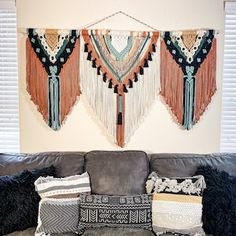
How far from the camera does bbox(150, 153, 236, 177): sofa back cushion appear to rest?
2.62 m

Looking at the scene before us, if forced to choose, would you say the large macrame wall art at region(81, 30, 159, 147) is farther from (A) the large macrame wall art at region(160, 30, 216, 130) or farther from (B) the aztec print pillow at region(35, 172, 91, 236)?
(B) the aztec print pillow at region(35, 172, 91, 236)

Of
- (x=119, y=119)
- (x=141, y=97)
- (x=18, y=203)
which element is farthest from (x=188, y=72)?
(x=18, y=203)

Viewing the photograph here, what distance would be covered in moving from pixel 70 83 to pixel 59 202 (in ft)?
3.50

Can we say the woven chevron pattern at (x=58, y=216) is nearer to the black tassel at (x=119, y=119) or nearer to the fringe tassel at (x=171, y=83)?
the black tassel at (x=119, y=119)

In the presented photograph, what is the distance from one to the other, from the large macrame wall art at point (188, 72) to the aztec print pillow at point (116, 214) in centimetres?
94

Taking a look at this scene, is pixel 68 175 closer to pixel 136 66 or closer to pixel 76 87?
pixel 76 87

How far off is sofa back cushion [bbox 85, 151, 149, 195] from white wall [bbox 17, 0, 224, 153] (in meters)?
0.38

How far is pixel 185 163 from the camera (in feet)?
8.76

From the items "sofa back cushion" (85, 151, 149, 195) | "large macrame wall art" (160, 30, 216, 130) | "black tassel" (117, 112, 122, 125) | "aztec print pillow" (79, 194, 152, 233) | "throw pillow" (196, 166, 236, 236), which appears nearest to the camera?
"throw pillow" (196, 166, 236, 236)

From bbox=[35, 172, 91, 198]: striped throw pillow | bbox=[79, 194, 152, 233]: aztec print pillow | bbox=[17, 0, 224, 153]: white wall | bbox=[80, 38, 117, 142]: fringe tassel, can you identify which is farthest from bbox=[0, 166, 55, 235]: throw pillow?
bbox=[80, 38, 117, 142]: fringe tassel

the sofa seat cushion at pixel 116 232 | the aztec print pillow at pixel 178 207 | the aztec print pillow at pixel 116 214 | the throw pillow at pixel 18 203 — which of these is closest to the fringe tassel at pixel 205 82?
the aztec print pillow at pixel 178 207

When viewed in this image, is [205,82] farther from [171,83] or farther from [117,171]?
[117,171]

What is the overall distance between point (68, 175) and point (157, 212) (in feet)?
2.35

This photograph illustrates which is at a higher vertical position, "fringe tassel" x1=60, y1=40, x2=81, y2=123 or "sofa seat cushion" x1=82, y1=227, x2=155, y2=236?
"fringe tassel" x1=60, y1=40, x2=81, y2=123
